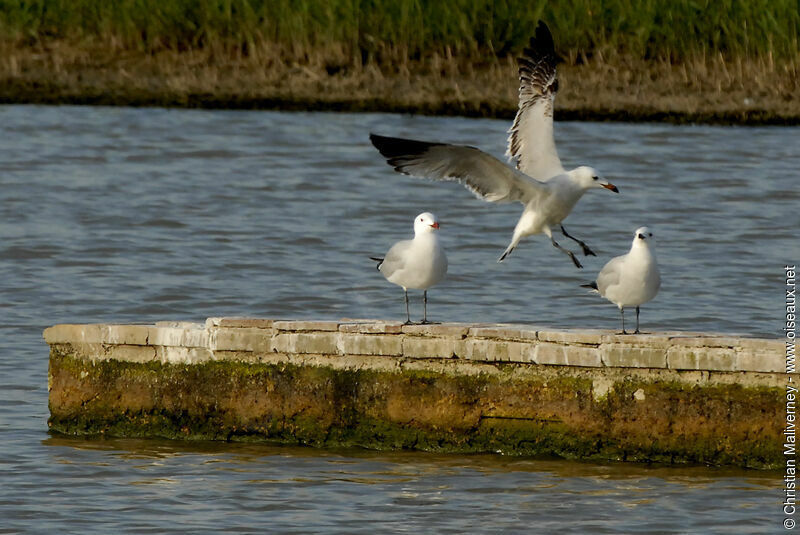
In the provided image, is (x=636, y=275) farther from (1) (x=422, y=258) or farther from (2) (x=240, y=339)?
(2) (x=240, y=339)

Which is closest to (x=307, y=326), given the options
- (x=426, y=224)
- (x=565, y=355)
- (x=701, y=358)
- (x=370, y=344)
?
(x=370, y=344)

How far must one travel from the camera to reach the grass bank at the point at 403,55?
25.3 meters

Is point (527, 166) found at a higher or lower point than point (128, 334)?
higher

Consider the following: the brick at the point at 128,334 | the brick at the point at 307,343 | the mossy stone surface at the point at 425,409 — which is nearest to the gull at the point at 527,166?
the brick at the point at 307,343

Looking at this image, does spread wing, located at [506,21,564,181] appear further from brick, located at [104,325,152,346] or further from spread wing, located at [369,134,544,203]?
brick, located at [104,325,152,346]

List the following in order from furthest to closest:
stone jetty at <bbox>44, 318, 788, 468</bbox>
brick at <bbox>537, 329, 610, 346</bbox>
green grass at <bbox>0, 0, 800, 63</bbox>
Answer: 1. green grass at <bbox>0, 0, 800, 63</bbox>
2. brick at <bbox>537, 329, 610, 346</bbox>
3. stone jetty at <bbox>44, 318, 788, 468</bbox>

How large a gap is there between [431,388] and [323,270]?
24.9 feet

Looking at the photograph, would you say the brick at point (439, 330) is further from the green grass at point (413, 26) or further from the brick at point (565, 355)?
the green grass at point (413, 26)

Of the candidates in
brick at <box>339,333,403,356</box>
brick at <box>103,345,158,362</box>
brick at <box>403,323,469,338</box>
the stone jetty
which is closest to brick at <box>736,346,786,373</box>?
the stone jetty

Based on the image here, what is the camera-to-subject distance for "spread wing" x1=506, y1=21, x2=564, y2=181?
499 inches

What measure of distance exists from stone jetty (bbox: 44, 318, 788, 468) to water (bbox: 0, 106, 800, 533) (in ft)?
0.46

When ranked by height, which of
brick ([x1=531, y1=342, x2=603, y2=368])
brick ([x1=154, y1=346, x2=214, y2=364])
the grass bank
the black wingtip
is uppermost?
the grass bank

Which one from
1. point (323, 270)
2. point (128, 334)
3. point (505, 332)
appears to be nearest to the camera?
point (505, 332)

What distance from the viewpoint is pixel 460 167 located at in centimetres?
1148
